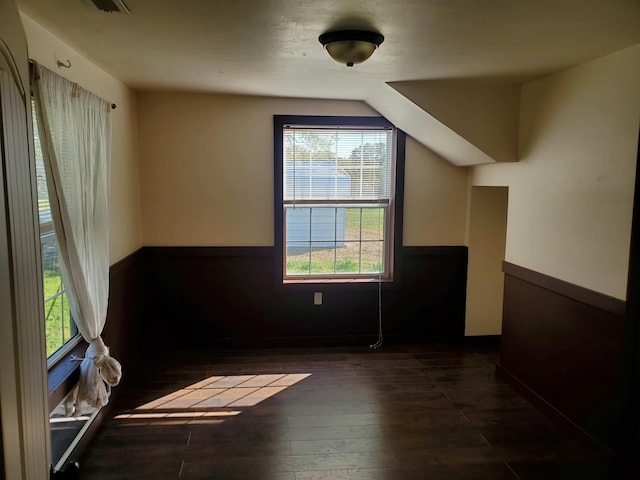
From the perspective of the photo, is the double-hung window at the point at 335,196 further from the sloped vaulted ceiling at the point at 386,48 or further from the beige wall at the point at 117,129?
the beige wall at the point at 117,129

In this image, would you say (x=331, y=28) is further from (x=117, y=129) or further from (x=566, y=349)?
(x=566, y=349)

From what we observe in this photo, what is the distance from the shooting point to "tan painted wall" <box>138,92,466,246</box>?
3.81 meters

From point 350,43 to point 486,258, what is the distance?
2785 millimetres

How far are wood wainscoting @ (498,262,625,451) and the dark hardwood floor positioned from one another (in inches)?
6.1

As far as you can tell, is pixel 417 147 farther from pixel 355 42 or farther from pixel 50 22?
pixel 50 22

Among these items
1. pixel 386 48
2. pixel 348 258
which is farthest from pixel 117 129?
pixel 348 258

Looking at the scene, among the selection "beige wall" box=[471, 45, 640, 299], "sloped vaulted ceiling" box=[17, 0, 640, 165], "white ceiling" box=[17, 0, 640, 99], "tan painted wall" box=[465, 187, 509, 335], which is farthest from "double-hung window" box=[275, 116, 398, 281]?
"beige wall" box=[471, 45, 640, 299]

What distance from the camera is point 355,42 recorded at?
6.93 feet

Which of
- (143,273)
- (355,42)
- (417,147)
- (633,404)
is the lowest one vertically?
(633,404)

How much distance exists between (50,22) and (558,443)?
355cm

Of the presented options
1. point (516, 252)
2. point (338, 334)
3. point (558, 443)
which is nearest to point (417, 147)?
point (516, 252)

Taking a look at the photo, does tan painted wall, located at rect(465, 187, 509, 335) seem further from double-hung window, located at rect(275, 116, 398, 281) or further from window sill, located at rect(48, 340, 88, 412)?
window sill, located at rect(48, 340, 88, 412)

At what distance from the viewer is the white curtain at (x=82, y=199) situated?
6.61 ft

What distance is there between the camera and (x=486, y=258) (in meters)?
4.21
